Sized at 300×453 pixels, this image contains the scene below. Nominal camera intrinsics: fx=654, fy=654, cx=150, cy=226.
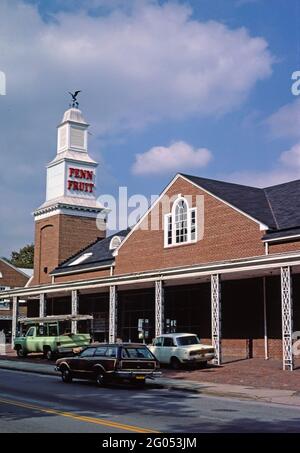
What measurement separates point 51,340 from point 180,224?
923 centimetres

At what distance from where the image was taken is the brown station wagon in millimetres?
20812

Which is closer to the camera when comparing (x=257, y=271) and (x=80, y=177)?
(x=257, y=271)

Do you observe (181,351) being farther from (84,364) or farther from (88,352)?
(84,364)

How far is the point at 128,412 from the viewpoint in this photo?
14.1 meters

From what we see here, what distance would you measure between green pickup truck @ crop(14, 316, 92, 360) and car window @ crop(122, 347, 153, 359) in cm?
1009

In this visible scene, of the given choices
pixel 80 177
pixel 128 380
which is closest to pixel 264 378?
pixel 128 380

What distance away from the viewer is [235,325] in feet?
105

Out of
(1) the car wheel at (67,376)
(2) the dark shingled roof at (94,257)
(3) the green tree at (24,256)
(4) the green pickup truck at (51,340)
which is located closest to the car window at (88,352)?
(1) the car wheel at (67,376)

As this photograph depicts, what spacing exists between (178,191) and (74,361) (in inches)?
613

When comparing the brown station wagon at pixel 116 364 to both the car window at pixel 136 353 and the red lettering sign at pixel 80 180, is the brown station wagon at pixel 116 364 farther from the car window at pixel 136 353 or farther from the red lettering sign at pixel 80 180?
the red lettering sign at pixel 80 180

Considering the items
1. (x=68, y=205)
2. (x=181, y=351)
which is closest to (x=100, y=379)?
(x=181, y=351)

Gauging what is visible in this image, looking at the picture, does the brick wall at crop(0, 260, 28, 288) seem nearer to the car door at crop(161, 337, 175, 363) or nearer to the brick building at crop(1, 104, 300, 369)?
the brick building at crop(1, 104, 300, 369)

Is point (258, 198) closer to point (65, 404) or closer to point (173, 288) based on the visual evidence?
point (173, 288)
